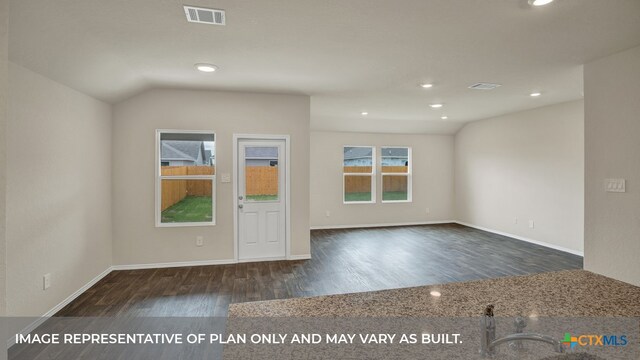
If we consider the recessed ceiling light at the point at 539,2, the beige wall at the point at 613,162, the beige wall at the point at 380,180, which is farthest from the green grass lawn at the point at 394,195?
the recessed ceiling light at the point at 539,2

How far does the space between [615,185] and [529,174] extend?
131 inches

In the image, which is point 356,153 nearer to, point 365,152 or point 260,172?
point 365,152

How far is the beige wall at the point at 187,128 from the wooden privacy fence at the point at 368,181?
3116 mm

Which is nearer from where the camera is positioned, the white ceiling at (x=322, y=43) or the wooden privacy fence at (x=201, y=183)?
the white ceiling at (x=322, y=43)

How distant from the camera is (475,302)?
4.11ft

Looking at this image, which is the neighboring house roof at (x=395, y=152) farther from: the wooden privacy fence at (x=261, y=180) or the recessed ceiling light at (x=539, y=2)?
the recessed ceiling light at (x=539, y=2)

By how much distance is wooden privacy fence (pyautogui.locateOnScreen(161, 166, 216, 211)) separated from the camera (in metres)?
4.53

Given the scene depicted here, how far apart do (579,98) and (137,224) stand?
7024mm

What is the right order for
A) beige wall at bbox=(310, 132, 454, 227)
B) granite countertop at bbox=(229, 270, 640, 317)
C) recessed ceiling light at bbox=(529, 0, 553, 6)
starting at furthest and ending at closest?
beige wall at bbox=(310, 132, 454, 227), recessed ceiling light at bbox=(529, 0, 553, 6), granite countertop at bbox=(229, 270, 640, 317)

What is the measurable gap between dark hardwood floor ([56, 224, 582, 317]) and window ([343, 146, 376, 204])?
1753 millimetres

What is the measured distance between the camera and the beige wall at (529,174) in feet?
17.3

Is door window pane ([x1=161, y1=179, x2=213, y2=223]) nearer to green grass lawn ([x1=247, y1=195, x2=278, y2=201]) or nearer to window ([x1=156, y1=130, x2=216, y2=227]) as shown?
window ([x1=156, y1=130, x2=216, y2=227])

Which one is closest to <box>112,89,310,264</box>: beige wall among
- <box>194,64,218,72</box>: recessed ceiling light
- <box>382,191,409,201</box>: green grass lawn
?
<box>194,64,218,72</box>: recessed ceiling light

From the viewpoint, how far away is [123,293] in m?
3.53
